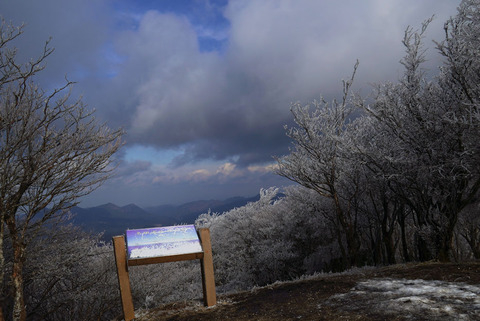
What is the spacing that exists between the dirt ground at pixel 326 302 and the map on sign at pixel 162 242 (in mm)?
1138

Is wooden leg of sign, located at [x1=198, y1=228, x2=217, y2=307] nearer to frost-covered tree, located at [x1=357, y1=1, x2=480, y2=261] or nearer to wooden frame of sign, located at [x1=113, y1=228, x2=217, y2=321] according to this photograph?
wooden frame of sign, located at [x1=113, y1=228, x2=217, y2=321]

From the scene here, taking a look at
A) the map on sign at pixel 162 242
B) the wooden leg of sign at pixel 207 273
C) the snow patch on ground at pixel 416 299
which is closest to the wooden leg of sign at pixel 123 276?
the map on sign at pixel 162 242

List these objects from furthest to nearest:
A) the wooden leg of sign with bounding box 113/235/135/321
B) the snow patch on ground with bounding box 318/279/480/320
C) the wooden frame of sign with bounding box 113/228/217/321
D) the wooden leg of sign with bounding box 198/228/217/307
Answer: the wooden leg of sign with bounding box 198/228/217/307 → the wooden leg of sign with bounding box 113/235/135/321 → the wooden frame of sign with bounding box 113/228/217/321 → the snow patch on ground with bounding box 318/279/480/320

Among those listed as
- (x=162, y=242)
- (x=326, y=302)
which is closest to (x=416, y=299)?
(x=326, y=302)

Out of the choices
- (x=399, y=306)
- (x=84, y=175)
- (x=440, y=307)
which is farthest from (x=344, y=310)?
(x=84, y=175)

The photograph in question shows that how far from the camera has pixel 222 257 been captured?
17219 millimetres

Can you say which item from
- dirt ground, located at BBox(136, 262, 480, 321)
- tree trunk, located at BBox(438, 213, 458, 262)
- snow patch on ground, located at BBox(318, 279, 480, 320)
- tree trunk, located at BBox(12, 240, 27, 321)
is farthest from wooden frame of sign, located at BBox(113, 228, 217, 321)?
tree trunk, located at BBox(438, 213, 458, 262)

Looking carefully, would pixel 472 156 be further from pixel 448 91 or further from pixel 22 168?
pixel 22 168

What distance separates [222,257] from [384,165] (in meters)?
10.7

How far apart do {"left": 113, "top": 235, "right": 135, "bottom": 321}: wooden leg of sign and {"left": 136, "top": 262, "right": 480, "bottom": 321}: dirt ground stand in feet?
0.88

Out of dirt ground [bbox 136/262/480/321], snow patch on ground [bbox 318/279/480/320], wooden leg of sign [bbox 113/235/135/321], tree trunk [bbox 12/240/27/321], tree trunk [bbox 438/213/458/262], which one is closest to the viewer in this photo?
snow patch on ground [bbox 318/279/480/320]

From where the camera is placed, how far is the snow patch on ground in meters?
4.04

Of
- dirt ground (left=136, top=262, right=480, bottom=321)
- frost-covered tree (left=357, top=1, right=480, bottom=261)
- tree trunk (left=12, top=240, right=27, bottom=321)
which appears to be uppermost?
frost-covered tree (left=357, top=1, right=480, bottom=261)

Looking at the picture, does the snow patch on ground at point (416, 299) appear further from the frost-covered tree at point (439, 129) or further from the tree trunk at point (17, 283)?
the tree trunk at point (17, 283)
